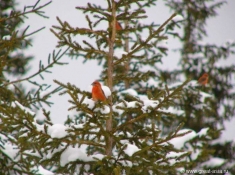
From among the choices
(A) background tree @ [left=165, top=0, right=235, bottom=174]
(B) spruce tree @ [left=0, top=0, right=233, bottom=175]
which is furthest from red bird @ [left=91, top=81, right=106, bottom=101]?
(A) background tree @ [left=165, top=0, right=235, bottom=174]

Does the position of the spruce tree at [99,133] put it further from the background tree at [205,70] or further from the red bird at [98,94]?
the background tree at [205,70]

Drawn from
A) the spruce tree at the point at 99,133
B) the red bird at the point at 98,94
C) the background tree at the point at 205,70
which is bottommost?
the spruce tree at the point at 99,133

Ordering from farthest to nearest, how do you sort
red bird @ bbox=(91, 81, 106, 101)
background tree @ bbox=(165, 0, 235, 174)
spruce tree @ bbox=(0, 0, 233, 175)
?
1. background tree @ bbox=(165, 0, 235, 174)
2. red bird @ bbox=(91, 81, 106, 101)
3. spruce tree @ bbox=(0, 0, 233, 175)

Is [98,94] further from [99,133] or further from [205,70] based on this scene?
[205,70]

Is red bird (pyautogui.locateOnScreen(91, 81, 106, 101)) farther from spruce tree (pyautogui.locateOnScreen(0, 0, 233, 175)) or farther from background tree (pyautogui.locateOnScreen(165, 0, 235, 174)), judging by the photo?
background tree (pyautogui.locateOnScreen(165, 0, 235, 174))

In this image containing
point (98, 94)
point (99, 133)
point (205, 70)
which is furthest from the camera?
point (205, 70)

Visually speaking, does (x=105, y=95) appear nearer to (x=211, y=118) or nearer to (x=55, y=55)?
(x=55, y=55)

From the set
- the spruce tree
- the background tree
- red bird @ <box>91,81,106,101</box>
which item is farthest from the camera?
the background tree

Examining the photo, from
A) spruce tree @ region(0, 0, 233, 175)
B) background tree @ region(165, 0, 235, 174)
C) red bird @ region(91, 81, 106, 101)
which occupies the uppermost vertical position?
background tree @ region(165, 0, 235, 174)

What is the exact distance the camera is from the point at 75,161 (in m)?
5.49

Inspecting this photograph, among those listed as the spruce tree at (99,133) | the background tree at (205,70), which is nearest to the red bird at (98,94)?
the spruce tree at (99,133)

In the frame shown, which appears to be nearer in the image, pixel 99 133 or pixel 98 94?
pixel 99 133

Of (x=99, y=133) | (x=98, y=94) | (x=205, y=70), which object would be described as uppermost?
(x=205, y=70)

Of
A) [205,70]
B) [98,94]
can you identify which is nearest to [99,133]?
[98,94]
